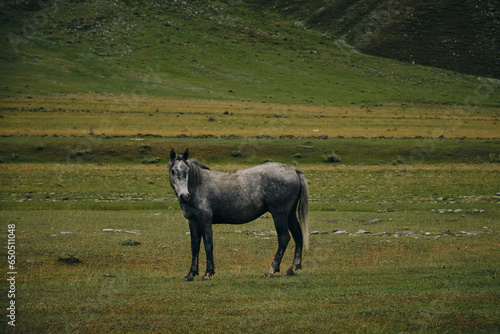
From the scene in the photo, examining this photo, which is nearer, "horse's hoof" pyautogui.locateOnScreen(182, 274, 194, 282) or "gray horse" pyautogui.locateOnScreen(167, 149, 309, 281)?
"horse's hoof" pyautogui.locateOnScreen(182, 274, 194, 282)

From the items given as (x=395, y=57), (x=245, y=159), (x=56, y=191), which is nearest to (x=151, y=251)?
(x=56, y=191)

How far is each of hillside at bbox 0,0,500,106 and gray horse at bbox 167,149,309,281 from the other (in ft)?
272

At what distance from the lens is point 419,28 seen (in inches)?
6196

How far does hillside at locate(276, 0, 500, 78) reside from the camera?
142 m

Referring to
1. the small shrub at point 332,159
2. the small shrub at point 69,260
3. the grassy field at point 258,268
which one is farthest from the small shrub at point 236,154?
the small shrub at point 69,260

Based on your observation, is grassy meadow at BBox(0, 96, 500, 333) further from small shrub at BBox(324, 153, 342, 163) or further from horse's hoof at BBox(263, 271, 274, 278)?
small shrub at BBox(324, 153, 342, 163)

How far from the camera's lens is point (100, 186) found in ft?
130

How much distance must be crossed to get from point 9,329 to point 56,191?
2997 cm

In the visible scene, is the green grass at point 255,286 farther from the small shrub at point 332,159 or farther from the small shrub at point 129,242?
the small shrub at point 332,159

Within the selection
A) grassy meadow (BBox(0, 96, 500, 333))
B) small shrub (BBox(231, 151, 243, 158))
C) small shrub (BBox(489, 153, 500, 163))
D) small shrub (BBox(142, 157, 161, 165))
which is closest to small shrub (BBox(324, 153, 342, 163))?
grassy meadow (BBox(0, 96, 500, 333))

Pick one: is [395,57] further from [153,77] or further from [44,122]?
[44,122]

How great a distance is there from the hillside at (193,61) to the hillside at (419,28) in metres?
7.71

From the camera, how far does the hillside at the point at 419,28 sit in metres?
142

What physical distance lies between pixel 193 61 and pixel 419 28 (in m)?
75.1
